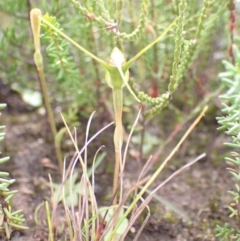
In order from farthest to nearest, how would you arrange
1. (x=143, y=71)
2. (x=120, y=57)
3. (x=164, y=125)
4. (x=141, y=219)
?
1. (x=164, y=125)
2. (x=143, y=71)
3. (x=141, y=219)
4. (x=120, y=57)

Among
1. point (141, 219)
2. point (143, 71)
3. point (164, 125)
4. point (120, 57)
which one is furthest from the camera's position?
point (164, 125)

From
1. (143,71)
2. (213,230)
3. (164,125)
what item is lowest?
(213,230)

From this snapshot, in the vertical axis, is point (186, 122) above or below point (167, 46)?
below

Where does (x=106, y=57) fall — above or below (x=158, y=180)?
above

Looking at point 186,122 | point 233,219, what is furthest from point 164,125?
point 233,219

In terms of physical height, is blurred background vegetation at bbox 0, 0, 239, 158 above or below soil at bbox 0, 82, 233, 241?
above

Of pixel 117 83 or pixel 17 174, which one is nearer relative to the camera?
pixel 117 83

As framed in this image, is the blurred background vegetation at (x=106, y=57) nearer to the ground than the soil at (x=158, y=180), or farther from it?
farther from it

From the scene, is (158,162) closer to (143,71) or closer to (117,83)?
(143,71)
